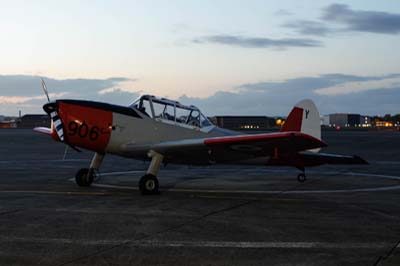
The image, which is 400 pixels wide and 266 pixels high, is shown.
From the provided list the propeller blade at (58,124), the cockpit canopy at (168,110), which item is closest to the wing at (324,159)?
the cockpit canopy at (168,110)

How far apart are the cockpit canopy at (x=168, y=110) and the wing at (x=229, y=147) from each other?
3.30ft

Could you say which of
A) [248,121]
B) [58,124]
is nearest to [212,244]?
[58,124]

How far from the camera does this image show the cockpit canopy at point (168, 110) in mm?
12469

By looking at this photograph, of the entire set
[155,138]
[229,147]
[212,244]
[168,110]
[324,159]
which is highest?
[168,110]

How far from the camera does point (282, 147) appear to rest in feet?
36.6

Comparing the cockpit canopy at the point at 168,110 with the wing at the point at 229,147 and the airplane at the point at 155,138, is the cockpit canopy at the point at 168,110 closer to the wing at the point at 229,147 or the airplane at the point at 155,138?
the airplane at the point at 155,138

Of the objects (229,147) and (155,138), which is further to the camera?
(155,138)

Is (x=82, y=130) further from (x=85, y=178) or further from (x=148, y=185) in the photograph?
(x=148, y=185)

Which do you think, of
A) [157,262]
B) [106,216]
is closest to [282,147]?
[106,216]

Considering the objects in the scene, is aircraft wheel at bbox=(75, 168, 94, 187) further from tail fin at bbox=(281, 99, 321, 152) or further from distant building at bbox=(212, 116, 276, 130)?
distant building at bbox=(212, 116, 276, 130)

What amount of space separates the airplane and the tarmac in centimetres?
83

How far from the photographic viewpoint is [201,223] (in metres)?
7.71

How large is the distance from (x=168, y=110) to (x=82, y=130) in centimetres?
244

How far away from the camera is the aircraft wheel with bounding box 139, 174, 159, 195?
11.2m
